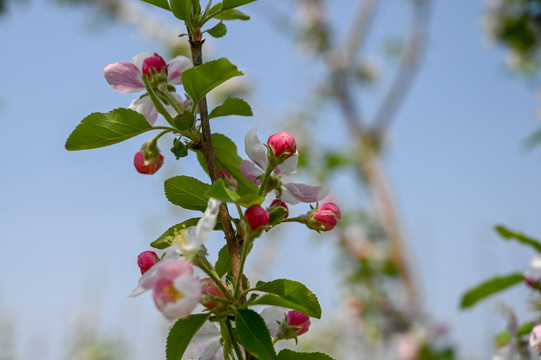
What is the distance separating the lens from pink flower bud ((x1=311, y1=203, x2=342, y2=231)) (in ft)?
1.99

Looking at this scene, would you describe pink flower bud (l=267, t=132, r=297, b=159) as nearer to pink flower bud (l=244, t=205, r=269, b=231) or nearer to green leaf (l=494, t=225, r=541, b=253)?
pink flower bud (l=244, t=205, r=269, b=231)

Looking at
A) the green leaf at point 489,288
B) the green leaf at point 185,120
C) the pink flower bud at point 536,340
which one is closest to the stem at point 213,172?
the green leaf at point 185,120

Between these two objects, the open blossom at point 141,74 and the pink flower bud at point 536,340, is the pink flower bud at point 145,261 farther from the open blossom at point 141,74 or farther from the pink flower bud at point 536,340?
the pink flower bud at point 536,340

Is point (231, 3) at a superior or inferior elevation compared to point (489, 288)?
superior

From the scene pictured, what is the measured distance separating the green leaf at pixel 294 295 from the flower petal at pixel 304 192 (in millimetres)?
123

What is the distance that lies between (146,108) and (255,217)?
0.26m

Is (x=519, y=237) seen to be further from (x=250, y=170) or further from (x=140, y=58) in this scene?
(x=140, y=58)

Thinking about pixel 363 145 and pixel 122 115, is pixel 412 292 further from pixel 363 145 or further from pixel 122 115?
Answer: pixel 122 115

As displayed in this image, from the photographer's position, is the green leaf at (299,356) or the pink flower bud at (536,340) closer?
the green leaf at (299,356)

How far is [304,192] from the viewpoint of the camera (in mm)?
621

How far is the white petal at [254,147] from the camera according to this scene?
0.60 meters

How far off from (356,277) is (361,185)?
1.11 metres

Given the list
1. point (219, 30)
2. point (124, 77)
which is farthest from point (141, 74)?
point (219, 30)

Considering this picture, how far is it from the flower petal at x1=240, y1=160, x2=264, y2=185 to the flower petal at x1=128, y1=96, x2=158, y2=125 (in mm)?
139
